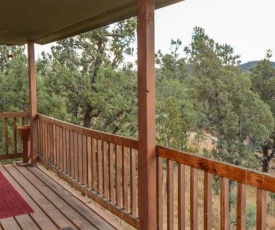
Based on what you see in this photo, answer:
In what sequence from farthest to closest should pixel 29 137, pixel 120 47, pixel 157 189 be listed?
pixel 120 47
pixel 29 137
pixel 157 189

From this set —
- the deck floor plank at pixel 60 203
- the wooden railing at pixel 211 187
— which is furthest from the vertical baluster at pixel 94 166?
the wooden railing at pixel 211 187

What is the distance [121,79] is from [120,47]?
5.93 feet

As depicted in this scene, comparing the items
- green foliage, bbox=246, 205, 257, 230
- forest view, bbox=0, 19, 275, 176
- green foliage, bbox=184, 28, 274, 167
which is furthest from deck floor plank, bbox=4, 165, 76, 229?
green foliage, bbox=184, 28, 274, 167

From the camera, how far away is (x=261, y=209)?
1698 millimetres

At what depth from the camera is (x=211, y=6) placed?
25.8 m

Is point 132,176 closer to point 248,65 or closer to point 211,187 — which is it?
point 211,187

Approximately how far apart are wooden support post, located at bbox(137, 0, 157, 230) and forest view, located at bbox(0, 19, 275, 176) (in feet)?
31.8

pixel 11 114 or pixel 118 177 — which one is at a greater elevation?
pixel 11 114

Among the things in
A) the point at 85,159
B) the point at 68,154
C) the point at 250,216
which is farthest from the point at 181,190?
the point at 250,216

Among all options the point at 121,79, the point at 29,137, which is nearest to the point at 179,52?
the point at 121,79

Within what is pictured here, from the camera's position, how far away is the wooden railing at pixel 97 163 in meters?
3.05

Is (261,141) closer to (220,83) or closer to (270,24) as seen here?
(220,83)

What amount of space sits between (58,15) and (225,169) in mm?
2525

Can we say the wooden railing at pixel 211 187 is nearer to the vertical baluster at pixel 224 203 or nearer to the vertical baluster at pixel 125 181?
the vertical baluster at pixel 224 203
